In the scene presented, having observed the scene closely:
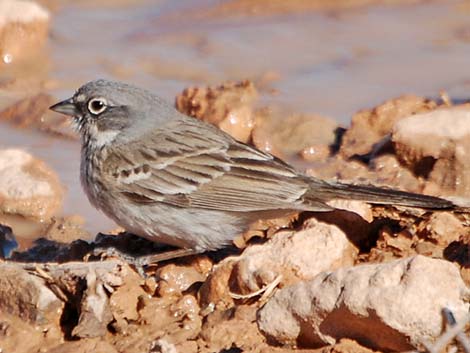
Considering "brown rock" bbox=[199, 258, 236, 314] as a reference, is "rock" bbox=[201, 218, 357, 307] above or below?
above

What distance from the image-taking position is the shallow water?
11.5 metres

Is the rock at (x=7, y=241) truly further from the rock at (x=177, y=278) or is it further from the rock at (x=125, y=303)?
the rock at (x=125, y=303)

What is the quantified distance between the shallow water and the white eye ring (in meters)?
1.94

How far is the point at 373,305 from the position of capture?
19.2 feet

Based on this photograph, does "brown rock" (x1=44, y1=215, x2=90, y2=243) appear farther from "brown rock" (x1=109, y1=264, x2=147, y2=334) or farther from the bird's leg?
"brown rock" (x1=109, y1=264, x2=147, y2=334)

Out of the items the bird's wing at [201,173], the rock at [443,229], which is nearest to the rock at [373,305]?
the rock at [443,229]

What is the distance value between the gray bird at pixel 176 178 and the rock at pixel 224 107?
5.55 feet

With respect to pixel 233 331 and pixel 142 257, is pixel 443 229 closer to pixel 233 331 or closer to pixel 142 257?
pixel 233 331

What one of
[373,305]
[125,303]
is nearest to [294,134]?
[125,303]

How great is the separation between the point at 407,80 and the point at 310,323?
6.06m

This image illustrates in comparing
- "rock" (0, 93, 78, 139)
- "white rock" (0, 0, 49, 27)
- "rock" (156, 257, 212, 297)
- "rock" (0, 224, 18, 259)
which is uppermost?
"white rock" (0, 0, 49, 27)

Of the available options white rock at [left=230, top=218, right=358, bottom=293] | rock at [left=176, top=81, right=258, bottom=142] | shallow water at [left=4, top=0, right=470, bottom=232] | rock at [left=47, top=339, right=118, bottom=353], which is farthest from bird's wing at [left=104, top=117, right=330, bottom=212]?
shallow water at [left=4, top=0, right=470, bottom=232]

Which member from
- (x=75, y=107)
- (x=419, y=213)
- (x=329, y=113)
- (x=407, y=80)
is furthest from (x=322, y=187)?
(x=407, y=80)

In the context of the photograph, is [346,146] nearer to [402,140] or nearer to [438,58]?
[402,140]
